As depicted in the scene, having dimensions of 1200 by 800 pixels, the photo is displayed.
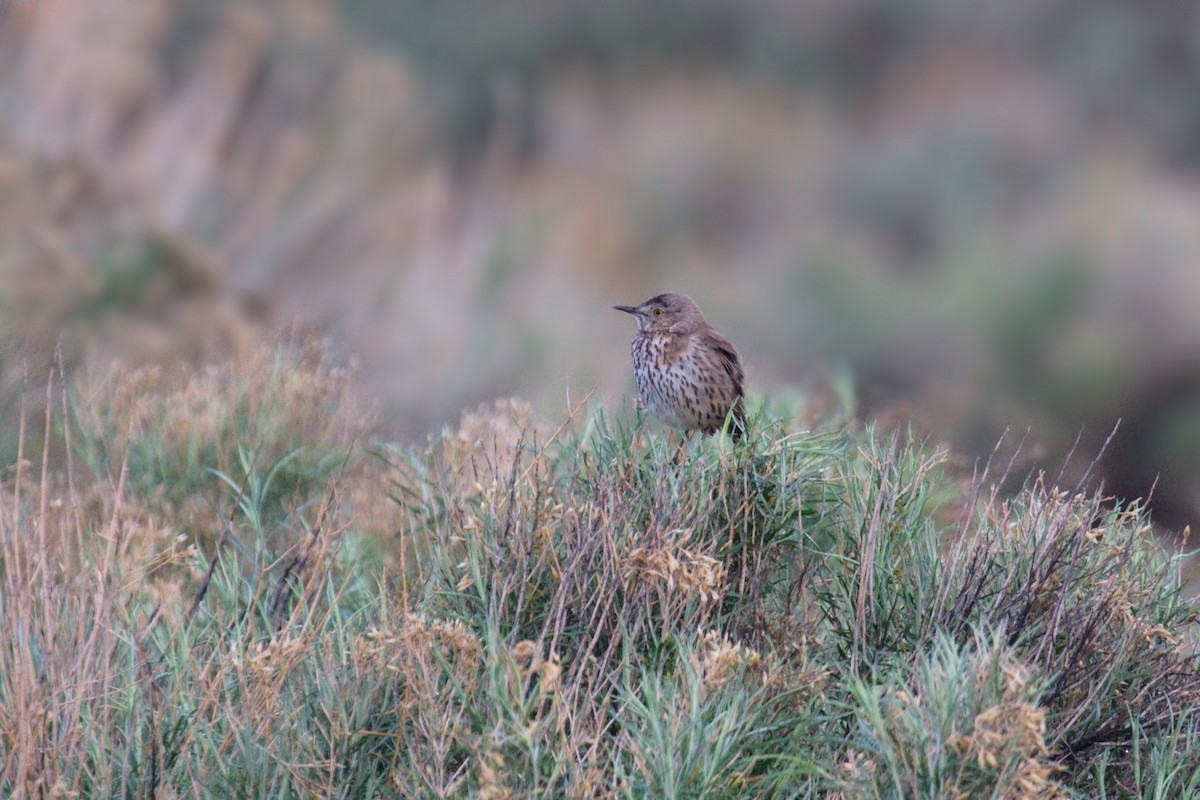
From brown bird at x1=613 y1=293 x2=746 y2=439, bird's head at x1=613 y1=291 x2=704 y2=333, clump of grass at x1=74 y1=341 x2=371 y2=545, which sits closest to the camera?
brown bird at x1=613 y1=293 x2=746 y2=439

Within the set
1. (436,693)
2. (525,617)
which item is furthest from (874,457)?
(436,693)

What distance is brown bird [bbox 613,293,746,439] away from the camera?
5.16m

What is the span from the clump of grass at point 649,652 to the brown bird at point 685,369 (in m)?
0.95

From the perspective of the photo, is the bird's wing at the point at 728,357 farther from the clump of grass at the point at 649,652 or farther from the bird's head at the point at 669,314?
the clump of grass at the point at 649,652

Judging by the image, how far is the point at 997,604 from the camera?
351cm

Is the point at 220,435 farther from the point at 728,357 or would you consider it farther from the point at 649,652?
the point at 649,652

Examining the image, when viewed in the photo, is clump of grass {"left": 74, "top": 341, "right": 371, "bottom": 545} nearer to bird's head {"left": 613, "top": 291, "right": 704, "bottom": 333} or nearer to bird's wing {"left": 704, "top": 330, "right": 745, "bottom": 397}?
bird's head {"left": 613, "top": 291, "right": 704, "bottom": 333}

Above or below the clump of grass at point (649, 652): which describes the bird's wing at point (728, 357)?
above

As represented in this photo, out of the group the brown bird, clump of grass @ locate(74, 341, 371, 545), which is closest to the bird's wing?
the brown bird

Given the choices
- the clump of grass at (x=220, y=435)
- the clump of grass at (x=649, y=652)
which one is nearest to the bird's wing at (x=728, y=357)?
the clump of grass at (x=649, y=652)

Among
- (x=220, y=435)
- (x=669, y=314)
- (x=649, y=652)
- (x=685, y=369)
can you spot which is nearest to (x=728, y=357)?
(x=685, y=369)

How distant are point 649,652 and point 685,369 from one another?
194cm

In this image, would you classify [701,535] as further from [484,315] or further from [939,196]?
[939,196]

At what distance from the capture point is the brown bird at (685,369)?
5160mm
